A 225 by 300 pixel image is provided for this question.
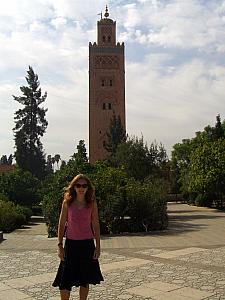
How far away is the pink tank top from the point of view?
19.2 ft

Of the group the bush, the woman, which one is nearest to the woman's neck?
the woman

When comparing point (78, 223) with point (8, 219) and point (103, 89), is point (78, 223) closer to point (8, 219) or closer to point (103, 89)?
point (8, 219)

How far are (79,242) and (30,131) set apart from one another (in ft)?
135

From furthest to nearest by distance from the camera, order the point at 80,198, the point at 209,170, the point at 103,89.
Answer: the point at 103,89, the point at 209,170, the point at 80,198

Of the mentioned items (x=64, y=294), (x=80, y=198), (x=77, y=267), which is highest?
(x=80, y=198)

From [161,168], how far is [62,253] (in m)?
29.0

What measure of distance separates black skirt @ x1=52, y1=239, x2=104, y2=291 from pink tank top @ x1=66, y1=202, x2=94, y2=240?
0.08 m

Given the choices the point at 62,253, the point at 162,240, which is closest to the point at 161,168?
the point at 162,240

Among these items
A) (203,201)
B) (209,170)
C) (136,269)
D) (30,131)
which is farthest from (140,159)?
(136,269)

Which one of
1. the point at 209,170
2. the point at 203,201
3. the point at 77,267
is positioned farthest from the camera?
the point at 203,201

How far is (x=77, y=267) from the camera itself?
229 inches

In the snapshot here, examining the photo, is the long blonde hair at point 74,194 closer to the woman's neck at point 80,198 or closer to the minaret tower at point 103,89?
the woman's neck at point 80,198

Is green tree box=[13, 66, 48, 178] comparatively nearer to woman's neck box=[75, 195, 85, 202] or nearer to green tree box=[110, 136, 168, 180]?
green tree box=[110, 136, 168, 180]

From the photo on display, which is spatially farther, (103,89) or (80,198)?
(103,89)
